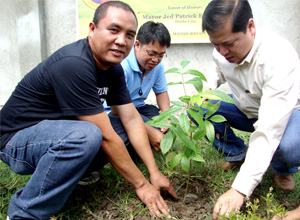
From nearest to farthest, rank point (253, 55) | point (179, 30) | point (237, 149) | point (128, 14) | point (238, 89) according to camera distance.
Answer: point (128, 14) < point (253, 55) < point (238, 89) < point (237, 149) < point (179, 30)

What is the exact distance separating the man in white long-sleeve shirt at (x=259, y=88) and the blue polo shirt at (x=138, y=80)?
830mm

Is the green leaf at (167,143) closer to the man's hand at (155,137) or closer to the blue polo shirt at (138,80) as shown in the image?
the man's hand at (155,137)

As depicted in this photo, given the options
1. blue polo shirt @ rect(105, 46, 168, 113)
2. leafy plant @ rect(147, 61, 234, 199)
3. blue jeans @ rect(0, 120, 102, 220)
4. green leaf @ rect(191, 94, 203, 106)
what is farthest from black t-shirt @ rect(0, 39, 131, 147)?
blue polo shirt @ rect(105, 46, 168, 113)

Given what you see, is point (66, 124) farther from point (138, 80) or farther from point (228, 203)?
point (138, 80)

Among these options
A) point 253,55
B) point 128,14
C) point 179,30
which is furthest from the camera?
point 179,30

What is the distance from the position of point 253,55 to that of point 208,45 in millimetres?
1941

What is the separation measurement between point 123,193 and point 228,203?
78cm

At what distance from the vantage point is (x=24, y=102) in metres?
1.68

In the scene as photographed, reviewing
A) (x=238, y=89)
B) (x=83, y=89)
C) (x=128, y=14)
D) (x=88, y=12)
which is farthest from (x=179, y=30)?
(x=83, y=89)

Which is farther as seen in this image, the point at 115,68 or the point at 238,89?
the point at 238,89

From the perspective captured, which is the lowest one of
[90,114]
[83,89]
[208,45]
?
[208,45]

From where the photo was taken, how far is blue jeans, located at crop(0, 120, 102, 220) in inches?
57.3

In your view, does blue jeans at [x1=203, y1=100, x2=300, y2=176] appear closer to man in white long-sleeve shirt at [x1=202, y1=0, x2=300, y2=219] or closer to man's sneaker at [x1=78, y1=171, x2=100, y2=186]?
man in white long-sleeve shirt at [x1=202, y1=0, x2=300, y2=219]

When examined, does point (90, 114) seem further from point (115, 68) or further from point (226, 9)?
point (226, 9)
